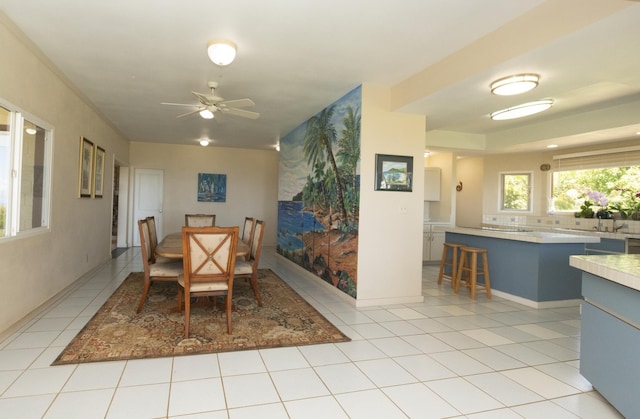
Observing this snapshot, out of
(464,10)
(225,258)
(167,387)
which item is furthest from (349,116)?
(167,387)

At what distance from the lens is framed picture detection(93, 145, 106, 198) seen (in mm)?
5527

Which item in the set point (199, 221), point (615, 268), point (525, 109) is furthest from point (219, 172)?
point (615, 268)

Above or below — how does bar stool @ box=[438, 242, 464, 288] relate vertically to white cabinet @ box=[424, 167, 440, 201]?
below

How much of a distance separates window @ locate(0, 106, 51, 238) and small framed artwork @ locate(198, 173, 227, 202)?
16.4 ft

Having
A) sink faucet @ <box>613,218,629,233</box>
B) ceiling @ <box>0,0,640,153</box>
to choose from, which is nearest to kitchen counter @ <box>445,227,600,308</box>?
sink faucet @ <box>613,218,629,233</box>

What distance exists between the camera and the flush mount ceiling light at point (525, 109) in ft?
12.7

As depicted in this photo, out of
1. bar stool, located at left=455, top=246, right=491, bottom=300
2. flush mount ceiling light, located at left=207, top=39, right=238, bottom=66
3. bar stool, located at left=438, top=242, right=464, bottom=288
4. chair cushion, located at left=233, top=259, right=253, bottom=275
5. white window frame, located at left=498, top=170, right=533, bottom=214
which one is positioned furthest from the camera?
white window frame, located at left=498, top=170, right=533, bottom=214

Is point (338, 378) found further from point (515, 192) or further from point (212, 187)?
point (212, 187)

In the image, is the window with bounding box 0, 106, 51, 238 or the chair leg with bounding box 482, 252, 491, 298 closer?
the window with bounding box 0, 106, 51, 238

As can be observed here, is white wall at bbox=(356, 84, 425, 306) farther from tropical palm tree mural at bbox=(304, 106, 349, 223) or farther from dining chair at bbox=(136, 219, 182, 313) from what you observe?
dining chair at bbox=(136, 219, 182, 313)

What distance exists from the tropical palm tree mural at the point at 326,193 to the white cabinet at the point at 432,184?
2.86m

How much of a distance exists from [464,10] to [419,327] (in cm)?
275

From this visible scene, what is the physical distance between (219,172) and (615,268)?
820 centimetres

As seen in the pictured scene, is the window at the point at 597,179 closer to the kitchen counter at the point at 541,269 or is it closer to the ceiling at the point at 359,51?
the ceiling at the point at 359,51
